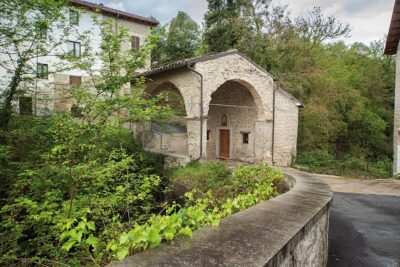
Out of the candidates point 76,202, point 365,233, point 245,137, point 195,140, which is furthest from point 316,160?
point 76,202

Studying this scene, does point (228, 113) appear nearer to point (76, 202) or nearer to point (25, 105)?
point (25, 105)

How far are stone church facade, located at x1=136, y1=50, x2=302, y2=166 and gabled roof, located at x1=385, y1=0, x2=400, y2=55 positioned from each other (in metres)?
5.03

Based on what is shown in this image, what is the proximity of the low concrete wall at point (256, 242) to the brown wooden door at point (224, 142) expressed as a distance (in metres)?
13.4

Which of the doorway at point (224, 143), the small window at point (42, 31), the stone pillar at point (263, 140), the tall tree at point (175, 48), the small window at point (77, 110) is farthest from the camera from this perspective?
the tall tree at point (175, 48)

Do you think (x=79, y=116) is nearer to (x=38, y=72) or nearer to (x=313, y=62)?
(x=38, y=72)

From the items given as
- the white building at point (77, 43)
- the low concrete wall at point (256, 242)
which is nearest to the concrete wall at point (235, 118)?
the white building at point (77, 43)

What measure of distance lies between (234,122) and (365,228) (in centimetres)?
1111

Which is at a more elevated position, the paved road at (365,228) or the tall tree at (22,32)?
the tall tree at (22,32)

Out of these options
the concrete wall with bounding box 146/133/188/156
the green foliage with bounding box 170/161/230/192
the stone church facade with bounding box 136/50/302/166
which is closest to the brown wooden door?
the stone church facade with bounding box 136/50/302/166

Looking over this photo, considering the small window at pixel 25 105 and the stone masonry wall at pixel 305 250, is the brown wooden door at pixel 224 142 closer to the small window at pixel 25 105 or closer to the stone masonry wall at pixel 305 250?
the small window at pixel 25 105

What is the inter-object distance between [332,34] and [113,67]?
19.6 meters

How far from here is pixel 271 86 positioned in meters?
13.9

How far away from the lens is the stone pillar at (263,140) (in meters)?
14.0

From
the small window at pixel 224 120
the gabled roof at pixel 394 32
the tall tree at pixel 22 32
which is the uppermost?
the gabled roof at pixel 394 32
